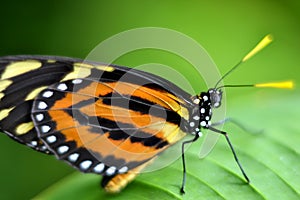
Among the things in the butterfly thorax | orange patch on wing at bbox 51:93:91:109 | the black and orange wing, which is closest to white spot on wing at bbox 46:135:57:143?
the black and orange wing

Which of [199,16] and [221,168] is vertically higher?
[199,16]

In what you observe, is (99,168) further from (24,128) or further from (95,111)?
(24,128)

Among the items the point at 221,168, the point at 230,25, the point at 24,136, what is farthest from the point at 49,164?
the point at 230,25

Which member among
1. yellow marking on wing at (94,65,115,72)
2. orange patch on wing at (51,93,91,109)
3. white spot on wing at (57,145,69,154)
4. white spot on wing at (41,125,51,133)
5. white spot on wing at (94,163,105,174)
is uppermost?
yellow marking on wing at (94,65,115,72)

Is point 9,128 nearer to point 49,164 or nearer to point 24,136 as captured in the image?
point 24,136

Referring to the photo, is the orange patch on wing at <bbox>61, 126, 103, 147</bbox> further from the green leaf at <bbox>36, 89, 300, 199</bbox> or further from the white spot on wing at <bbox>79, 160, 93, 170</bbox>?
the green leaf at <bbox>36, 89, 300, 199</bbox>

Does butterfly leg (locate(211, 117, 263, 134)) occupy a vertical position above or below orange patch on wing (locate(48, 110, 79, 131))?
below
